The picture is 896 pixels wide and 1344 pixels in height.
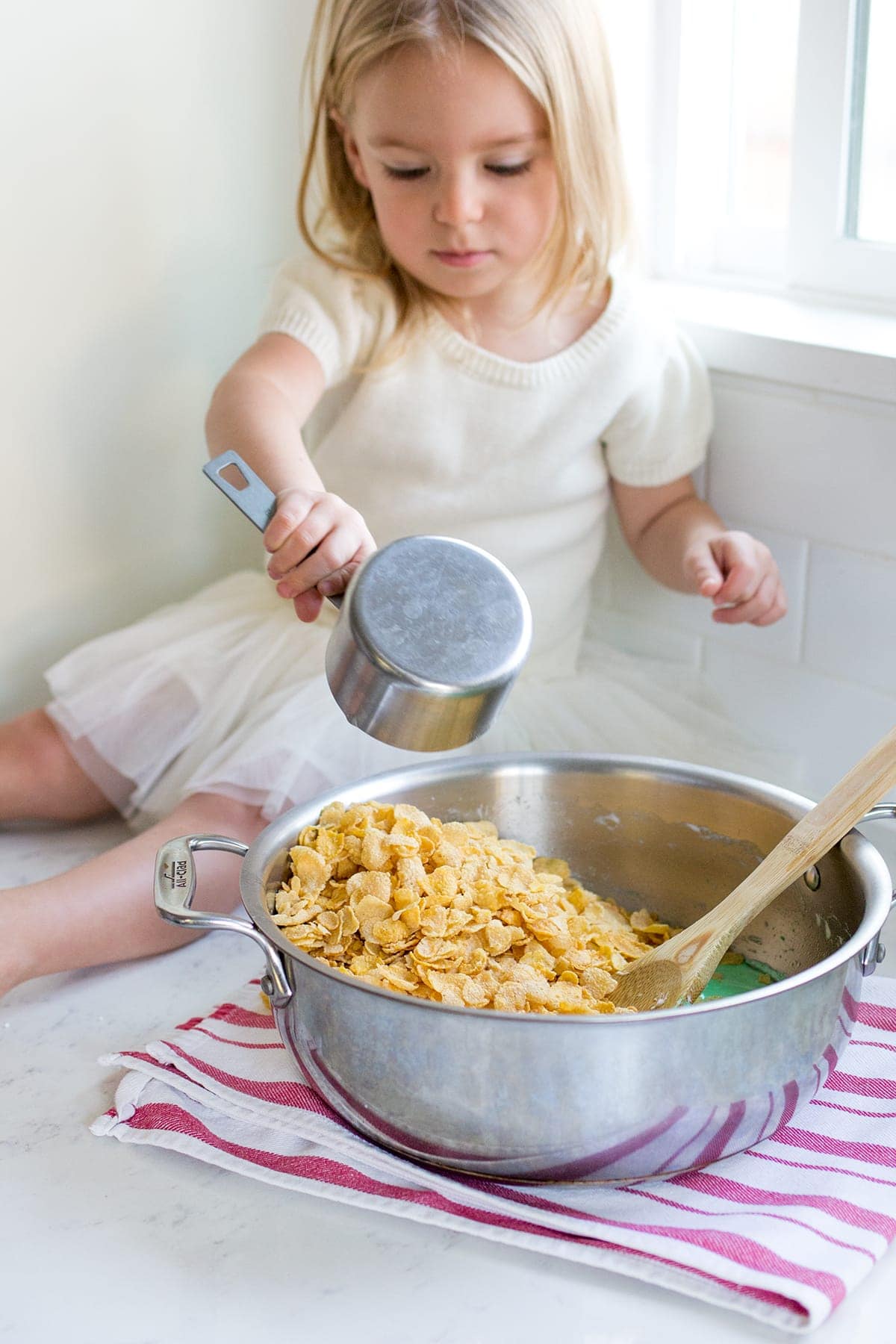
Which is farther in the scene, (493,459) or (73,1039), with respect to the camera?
(493,459)

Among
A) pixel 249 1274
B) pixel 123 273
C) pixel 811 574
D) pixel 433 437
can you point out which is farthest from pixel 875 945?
pixel 123 273

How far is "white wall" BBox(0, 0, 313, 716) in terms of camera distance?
1.08m

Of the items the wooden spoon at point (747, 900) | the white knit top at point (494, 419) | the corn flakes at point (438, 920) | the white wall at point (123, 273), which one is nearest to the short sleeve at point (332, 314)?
the white knit top at point (494, 419)

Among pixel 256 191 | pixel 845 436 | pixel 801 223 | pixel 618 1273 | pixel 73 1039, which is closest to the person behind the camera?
pixel 618 1273

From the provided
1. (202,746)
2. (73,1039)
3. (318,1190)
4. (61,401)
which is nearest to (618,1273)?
(318,1190)

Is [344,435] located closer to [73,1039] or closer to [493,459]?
[493,459]

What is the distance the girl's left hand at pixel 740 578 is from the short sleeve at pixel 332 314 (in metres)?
0.28

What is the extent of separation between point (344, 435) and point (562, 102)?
281 mm

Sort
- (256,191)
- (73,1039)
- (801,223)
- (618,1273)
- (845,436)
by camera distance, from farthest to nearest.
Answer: (256,191) < (801,223) < (845,436) < (73,1039) < (618,1273)

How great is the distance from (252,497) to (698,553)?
0.38 m

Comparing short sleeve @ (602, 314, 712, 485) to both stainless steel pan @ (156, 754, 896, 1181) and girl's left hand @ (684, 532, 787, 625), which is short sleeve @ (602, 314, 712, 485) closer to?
girl's left hand @ (684, 532, 787, 625)

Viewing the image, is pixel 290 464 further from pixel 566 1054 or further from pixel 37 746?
pixel 566 1054

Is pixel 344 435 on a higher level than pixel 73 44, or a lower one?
lower

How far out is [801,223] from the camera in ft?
3.61
